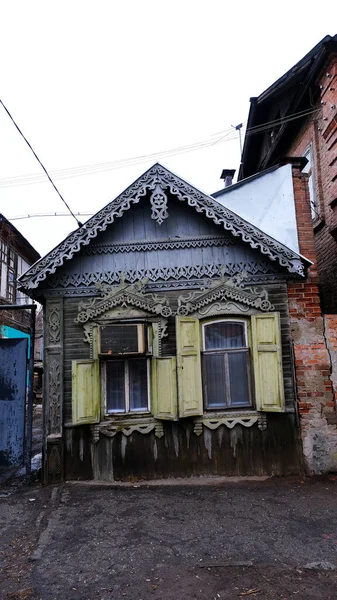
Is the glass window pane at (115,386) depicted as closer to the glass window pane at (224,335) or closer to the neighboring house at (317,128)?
the glass window pane at (224,335)

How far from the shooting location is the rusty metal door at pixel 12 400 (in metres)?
7.44

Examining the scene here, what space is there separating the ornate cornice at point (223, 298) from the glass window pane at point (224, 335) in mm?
358

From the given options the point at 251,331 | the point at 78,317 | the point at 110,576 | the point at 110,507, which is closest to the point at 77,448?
the point at 110,507

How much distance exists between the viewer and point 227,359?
6.95m

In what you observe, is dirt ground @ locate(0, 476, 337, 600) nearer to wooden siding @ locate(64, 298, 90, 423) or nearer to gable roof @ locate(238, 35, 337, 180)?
wooden siding @ locate(64, 298, 90, 423)

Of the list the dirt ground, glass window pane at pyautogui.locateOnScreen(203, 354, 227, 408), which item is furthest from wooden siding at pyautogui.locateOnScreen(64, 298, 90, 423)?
glass window pane at pyautogui.locateOnScreen(203, 354, 227, 408)

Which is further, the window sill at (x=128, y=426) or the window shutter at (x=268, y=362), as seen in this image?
the window sill at (x=128, y=426)

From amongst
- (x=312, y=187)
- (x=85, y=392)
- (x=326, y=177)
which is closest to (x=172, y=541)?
(x=85, y=392)

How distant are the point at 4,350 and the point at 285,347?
498cm

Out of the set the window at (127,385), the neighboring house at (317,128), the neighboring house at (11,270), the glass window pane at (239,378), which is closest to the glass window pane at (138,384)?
the window at (127,385)

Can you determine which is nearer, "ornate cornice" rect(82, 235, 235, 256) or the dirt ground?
the dirt ground

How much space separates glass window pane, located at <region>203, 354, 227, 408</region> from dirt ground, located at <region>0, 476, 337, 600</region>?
1218 millimetres

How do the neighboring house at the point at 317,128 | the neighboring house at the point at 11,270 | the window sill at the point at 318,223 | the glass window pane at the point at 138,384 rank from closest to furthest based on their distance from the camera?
the glass window pane at the point at 138,384 < the neighboring house at the point at 317,128 < the window sill at the point at 318,223 < the neighboring house at the point at 11,270

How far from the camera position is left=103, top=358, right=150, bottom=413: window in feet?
22.6
